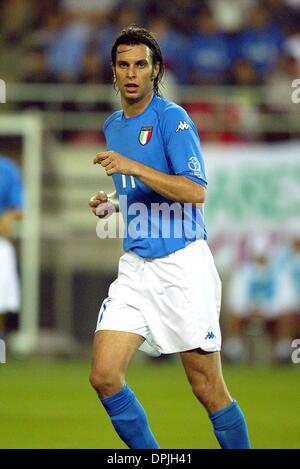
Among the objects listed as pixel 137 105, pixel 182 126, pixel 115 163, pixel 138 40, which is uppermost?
→ pixel 138 40

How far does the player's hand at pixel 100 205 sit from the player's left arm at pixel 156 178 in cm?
42

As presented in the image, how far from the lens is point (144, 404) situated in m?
9.87

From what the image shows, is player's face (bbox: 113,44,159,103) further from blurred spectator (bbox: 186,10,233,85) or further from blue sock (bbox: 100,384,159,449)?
blurred spectator (bbox: 186,10,233,85)

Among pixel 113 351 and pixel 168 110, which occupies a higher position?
pixel 168 110

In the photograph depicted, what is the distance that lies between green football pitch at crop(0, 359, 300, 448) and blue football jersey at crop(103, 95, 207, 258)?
1768 mm

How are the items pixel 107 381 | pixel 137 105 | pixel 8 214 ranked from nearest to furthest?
pixel 107 381, pixel 137 105, pixel 8 214

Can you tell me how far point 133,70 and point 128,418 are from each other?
5.35 feet

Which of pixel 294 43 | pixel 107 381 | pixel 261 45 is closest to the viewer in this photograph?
pixel 107 381

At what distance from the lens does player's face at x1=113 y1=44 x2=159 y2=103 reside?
19.3 feet

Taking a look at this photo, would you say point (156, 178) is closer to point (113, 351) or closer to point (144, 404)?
point (113, 351)

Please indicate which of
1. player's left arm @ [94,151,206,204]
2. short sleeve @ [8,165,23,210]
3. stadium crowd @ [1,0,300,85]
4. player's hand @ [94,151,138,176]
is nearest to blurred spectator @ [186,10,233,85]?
stadium crowd @ [1,0,300,85]

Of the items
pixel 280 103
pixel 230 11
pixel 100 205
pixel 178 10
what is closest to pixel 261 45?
pixel 280 103
